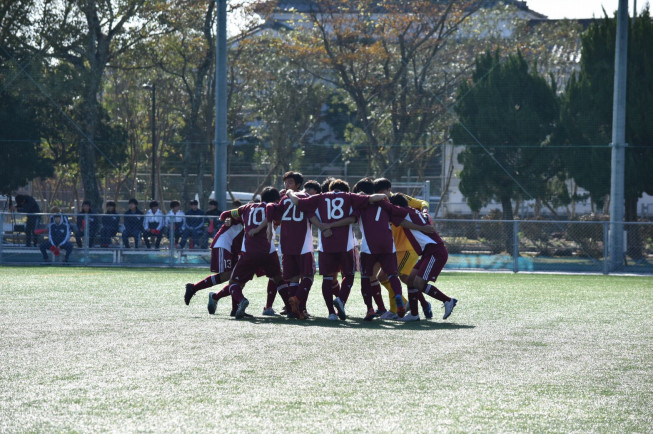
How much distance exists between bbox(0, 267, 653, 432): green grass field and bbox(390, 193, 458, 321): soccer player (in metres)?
0.27

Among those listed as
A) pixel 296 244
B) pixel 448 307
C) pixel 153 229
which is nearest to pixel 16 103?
pixel 153 229

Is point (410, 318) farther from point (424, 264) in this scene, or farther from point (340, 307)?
point (340, 307)

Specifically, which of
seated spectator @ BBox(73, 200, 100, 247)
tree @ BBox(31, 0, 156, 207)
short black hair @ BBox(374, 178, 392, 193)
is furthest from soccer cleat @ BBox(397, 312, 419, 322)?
tree @ BBox(31, 0, 156, 207)

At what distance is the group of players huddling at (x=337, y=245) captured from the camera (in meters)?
9.69

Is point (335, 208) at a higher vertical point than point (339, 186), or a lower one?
lower

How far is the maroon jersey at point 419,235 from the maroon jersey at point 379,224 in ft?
0.41

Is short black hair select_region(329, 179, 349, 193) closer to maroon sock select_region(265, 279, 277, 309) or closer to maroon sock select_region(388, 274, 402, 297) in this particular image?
maroon sock select_region(388, 274, 402, 297)

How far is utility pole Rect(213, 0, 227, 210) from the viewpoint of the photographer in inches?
835

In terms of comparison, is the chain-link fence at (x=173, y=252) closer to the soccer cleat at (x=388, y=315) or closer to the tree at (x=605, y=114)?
the tree at (x=605, y=114)

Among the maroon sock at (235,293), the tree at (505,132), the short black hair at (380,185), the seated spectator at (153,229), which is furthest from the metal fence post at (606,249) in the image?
the maroon sock at (235,293)

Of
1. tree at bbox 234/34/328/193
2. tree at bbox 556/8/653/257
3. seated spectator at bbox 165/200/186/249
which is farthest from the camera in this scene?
tree at bbox 234/34/328/193

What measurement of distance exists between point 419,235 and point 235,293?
2.06 meters

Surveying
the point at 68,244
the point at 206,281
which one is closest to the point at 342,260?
the point at 206,281

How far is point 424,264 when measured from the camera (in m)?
9.89
